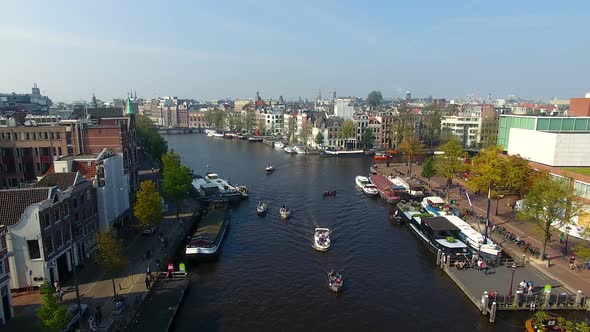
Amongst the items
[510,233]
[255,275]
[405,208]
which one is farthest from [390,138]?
[255,275]

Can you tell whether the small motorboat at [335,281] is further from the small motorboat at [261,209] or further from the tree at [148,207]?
the small motorboat at [261,209]

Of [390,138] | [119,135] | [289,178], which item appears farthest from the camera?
[390,138]

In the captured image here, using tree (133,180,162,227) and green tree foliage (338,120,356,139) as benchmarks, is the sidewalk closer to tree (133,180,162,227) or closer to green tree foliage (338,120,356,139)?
tree (133,180,162,227)

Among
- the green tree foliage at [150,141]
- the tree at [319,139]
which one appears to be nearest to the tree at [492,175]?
the green tree foliage at [150,141]

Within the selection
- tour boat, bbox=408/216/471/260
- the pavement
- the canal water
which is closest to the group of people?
the canal water

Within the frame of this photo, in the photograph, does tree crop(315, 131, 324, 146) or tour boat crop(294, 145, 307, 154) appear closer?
tour boat crop(294, 145, 307, 154)

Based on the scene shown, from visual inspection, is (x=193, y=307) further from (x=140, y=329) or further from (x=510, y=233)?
(x=510, y=233)

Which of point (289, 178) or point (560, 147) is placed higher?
point (560, 147)
